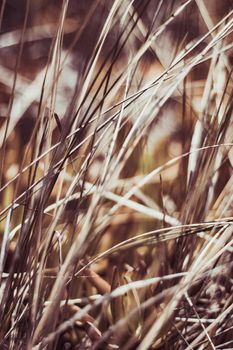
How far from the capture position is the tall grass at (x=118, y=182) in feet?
1.64

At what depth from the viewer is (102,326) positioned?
649 millimetres

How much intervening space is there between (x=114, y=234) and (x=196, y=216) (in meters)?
0.17

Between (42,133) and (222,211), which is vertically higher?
(42,133)

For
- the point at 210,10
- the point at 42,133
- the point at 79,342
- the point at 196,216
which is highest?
the point at 210,10

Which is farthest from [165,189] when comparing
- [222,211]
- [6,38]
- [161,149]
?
[6,38]

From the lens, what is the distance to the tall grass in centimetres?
50

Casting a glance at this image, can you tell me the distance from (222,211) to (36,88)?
29 centimetres

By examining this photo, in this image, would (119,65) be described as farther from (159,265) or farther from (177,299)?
(177,299)

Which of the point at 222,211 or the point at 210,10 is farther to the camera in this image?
the point at 210,10

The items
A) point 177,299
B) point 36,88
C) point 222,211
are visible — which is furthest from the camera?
point 36,88

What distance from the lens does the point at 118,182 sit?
72 cm

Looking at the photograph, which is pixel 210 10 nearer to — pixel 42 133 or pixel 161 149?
pixel 161 149

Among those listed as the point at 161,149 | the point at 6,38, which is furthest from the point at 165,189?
the point at 6,38

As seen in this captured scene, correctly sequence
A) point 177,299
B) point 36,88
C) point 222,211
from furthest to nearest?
1. point 36,88
2. point 222,211
3. point 177,299
